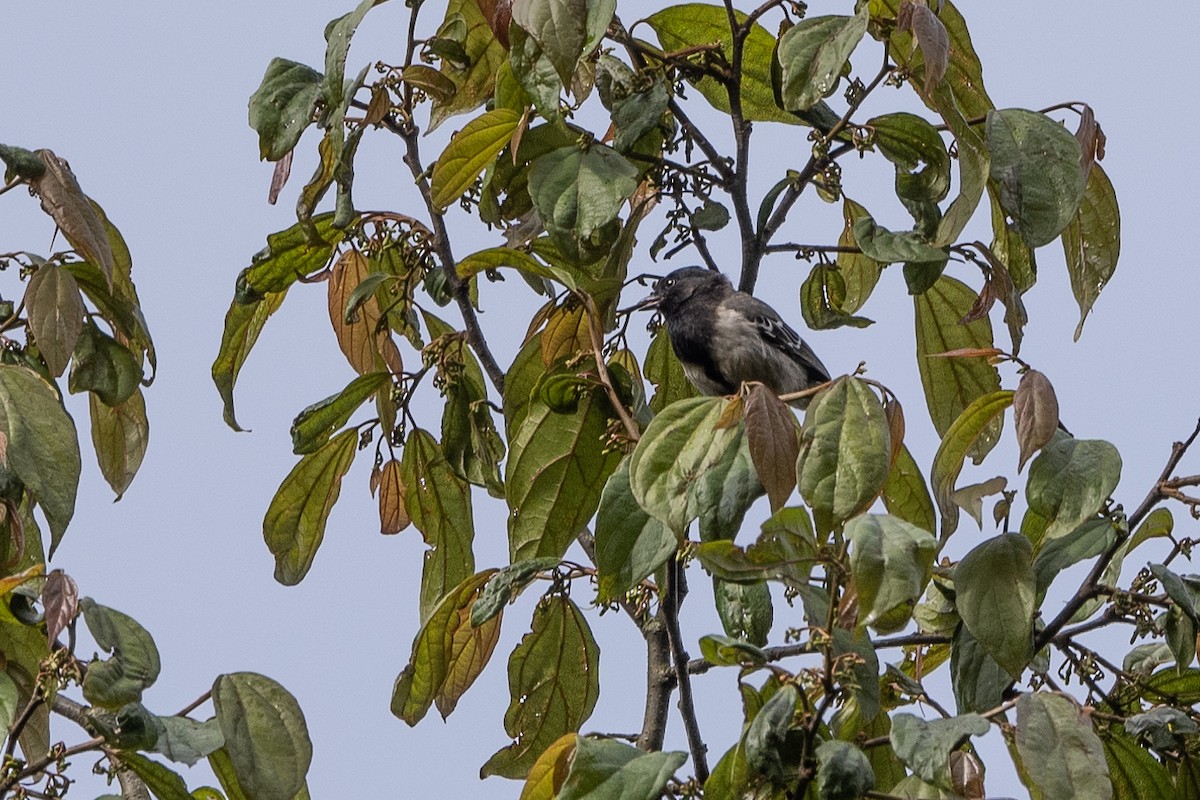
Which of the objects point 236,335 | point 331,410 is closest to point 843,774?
point 331,410

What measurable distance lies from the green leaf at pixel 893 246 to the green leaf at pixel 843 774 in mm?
961

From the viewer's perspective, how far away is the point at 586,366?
106 inches

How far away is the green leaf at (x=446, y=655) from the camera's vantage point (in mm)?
2697

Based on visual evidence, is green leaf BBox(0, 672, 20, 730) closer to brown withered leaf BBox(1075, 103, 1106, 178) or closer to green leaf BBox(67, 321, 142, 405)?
green leaf BBox(67, 321, 142, 405)

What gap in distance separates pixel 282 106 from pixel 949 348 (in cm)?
147

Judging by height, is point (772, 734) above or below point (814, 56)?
below

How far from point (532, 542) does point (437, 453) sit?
0.47 meters

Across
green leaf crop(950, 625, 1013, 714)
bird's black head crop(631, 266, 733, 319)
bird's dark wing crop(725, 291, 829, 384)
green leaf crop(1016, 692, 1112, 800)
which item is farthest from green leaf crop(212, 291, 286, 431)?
bird's dark wing crop(725, 291, 829, 384)

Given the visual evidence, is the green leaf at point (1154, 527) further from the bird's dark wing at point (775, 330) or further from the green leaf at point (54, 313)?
the bird's dark wing at point (775, 330)

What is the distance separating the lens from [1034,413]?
2.26m

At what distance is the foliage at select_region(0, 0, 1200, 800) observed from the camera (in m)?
2.08

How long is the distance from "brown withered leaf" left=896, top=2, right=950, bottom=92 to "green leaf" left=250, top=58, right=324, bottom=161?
1079 mm

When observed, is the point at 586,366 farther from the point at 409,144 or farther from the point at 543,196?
the point at 409,144

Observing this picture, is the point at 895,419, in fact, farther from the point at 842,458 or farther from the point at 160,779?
the point at 160,779
